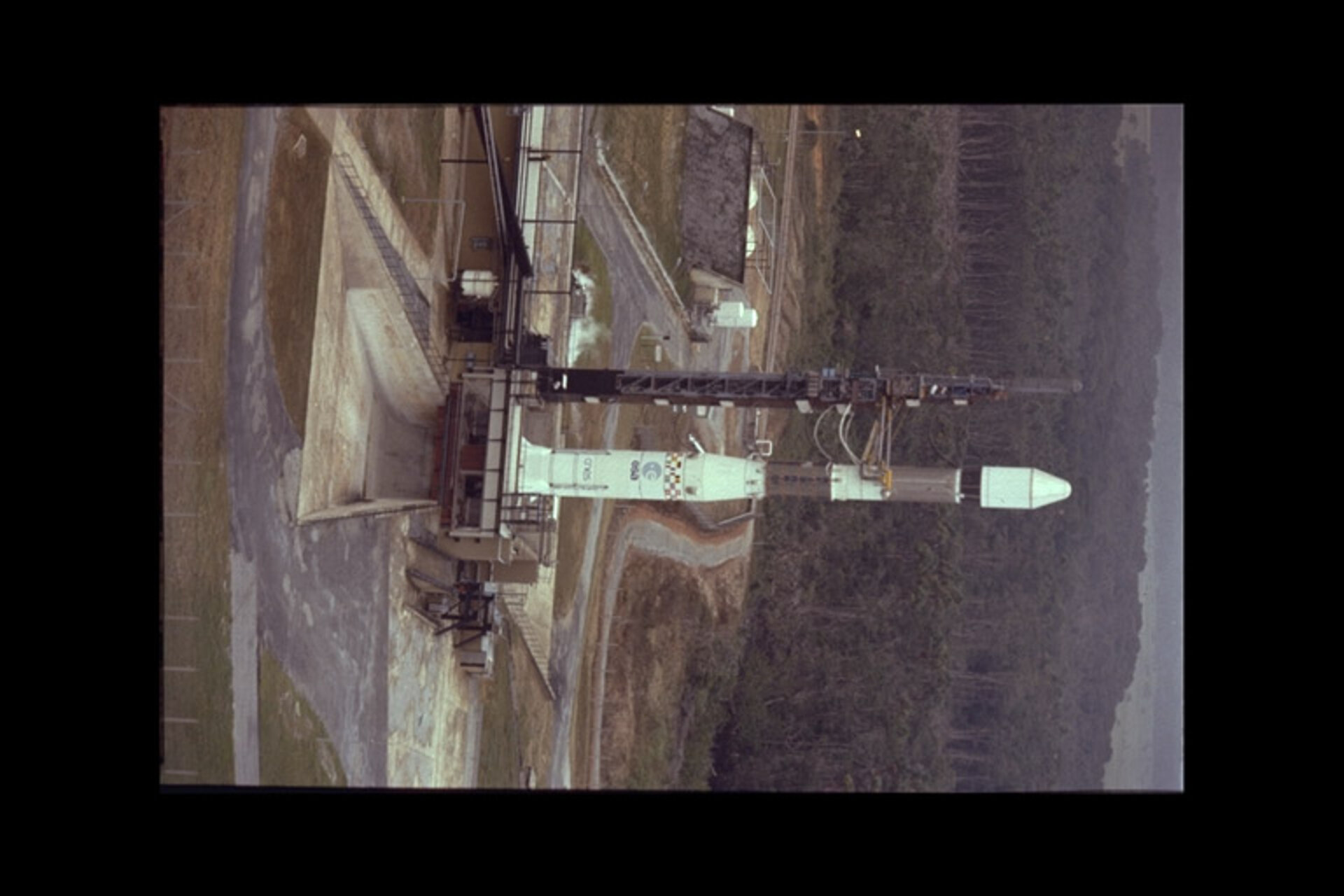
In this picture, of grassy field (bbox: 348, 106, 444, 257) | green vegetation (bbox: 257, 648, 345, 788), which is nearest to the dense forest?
grassy field (bbox: 348, 106, 444, 257)

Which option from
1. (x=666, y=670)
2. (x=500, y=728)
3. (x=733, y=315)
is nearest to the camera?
(x=500, y=728)

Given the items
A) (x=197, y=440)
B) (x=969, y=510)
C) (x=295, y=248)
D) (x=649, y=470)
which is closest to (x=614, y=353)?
(x=649, y=470)

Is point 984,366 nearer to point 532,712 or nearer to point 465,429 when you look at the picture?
point 532,712

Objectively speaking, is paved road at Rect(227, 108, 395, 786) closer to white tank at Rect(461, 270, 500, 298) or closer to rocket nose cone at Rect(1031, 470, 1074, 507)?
white tank at Rect(461, 270, 500, 298)

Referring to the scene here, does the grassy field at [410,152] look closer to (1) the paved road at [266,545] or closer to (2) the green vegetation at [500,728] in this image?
(1) the paved road at [266,545]

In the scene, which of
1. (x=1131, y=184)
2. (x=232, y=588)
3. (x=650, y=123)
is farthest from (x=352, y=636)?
(x=1131, y=184)

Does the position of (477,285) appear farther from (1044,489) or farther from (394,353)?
(1044,489)

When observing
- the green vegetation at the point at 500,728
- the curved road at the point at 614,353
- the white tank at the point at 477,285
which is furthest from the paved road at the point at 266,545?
the curved road at the point at 614,353
